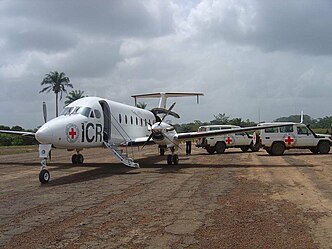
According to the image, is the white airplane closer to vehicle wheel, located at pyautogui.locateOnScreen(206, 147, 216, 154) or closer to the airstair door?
the airstair door

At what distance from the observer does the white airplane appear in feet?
45.7

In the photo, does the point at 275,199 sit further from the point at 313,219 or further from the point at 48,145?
the point at 48,145

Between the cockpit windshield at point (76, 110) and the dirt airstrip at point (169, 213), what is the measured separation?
143 inches

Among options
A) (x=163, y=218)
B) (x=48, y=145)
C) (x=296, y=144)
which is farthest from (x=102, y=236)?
(x=296, y=144)

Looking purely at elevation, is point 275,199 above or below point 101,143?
below

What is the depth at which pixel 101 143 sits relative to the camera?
1770 centimetres

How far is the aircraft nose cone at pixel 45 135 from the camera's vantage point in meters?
13.5

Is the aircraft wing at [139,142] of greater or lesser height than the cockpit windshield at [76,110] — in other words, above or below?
below

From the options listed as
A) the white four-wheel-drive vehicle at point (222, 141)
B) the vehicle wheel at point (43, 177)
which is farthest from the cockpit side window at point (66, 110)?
the white four-wheel-drive vehicle at point (222, 141)

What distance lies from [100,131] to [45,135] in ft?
13.6

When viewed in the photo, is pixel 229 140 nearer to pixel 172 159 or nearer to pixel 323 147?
pixel 323 147

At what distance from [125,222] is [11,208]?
127 inches

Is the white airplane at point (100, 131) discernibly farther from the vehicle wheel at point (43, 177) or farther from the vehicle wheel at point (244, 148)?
the vehicle wheel at point (244, 148)

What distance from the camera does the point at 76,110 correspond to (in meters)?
16.7
